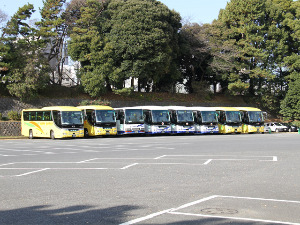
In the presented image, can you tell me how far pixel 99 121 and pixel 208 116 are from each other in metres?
12.5

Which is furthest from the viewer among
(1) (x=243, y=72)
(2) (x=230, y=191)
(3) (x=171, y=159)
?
(1) (x=243, y=72)

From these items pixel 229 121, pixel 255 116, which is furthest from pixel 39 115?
pixel 255 116

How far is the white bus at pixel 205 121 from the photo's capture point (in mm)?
41406

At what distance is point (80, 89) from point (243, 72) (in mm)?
23894

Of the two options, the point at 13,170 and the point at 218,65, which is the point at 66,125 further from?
the point at 218,65

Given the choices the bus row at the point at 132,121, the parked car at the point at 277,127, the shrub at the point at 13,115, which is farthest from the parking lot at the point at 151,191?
the parked car at the point at 277,127

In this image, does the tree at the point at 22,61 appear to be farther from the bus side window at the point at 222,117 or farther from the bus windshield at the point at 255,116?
the bus windshield at the point at 255,116

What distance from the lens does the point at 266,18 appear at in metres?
59.5

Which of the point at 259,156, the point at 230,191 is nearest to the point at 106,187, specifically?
the point at 230,191

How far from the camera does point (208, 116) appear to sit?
4172 cm

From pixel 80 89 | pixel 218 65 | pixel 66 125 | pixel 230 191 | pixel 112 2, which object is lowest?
pixel 230 191

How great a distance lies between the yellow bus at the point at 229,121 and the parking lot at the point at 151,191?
26.9m

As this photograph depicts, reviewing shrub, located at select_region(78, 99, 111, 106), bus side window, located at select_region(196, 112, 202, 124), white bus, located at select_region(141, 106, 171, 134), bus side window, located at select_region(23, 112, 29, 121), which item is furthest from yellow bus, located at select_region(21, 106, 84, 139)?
bus side window, located at select_region(196, 112, 202, 124)

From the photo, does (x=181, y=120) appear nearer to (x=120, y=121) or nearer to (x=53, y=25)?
(x=120, y=121)
